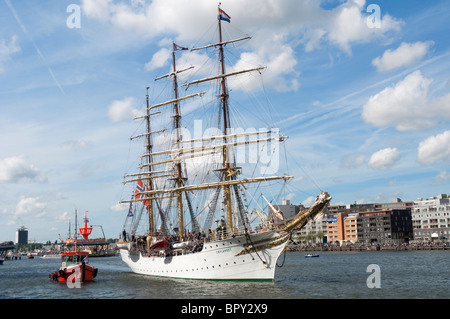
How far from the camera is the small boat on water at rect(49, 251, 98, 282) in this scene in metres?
55.6

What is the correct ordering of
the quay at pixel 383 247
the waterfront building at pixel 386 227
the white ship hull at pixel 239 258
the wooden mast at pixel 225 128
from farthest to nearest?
the waterfront building at pixel 386 227, the quay at pixel 383 247, the wooden mast at pixel 225 128, the white ship hull at pixel 239 258

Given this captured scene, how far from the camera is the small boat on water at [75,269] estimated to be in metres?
55.6

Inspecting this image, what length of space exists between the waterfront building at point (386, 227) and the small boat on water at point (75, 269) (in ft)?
482

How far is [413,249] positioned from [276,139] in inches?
4826

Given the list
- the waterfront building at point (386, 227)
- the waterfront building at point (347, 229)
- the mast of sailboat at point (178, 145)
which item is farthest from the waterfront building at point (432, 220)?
the mast of sailboat at point (178, 145)

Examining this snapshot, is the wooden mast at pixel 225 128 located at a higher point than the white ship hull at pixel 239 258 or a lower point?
higher

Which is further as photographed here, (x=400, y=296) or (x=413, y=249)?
(x=413, y=249)

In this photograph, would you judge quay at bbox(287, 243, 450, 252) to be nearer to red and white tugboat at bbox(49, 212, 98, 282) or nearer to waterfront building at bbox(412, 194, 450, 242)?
waterfront building at bbox(412, 194, 450, 242)

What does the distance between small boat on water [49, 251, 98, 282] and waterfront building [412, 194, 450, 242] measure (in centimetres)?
14809

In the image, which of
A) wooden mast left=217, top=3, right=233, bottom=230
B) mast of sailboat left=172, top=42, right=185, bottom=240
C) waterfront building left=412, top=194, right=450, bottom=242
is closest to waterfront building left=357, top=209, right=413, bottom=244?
waterfront building left=412, top=194, right=450, bottom=242

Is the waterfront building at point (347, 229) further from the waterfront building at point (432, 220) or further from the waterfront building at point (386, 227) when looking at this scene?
the waterfront building at point (432, 220)
